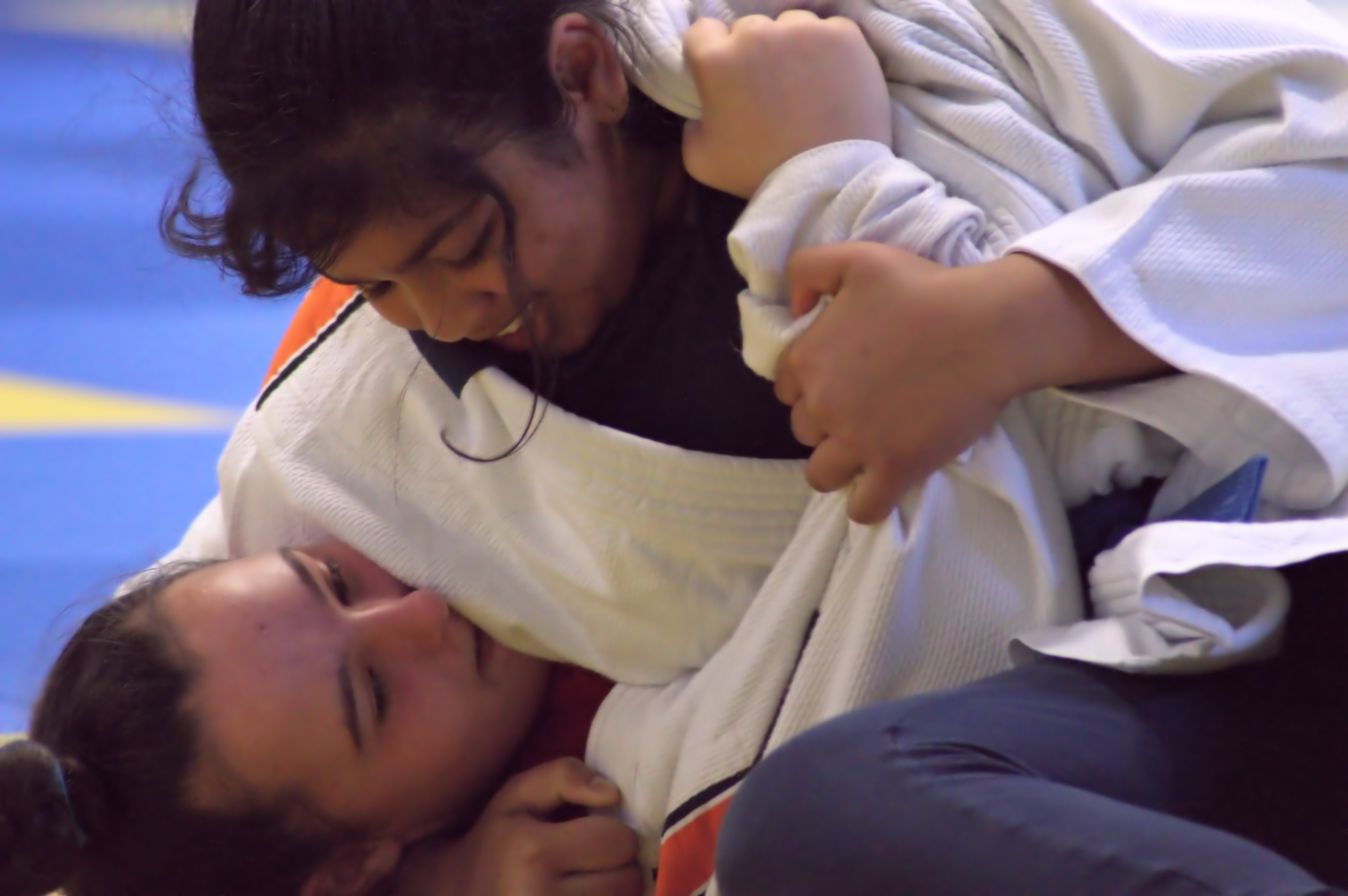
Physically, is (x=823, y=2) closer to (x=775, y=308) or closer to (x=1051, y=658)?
(x=775, y=308)

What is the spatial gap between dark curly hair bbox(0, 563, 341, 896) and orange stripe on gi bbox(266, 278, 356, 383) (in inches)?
11.2

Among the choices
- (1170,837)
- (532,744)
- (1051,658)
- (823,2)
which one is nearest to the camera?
(1170,837)

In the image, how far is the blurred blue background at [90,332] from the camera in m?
1.51

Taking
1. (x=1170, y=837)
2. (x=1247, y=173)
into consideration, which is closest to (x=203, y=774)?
(x=1170, y=837)

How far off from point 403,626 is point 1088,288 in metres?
0.49

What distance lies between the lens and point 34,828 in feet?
2.62

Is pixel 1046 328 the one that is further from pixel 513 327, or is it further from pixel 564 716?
pixel 564 716

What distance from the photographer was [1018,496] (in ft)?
2.30

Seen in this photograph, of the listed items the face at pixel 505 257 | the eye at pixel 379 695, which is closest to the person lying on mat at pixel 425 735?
the eye at pixel 379 695

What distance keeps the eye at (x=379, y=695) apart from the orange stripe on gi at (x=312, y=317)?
11.1 inches

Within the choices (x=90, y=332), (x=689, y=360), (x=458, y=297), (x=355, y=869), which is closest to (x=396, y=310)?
(x=458, y=297)

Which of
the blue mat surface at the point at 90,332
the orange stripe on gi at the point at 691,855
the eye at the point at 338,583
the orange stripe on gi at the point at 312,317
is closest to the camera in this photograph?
the orange stripe on gi at the point at 691,855

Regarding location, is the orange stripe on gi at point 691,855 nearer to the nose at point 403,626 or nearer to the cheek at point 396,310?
the nose at point 403,626

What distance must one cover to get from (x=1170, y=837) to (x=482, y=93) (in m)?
0.50
